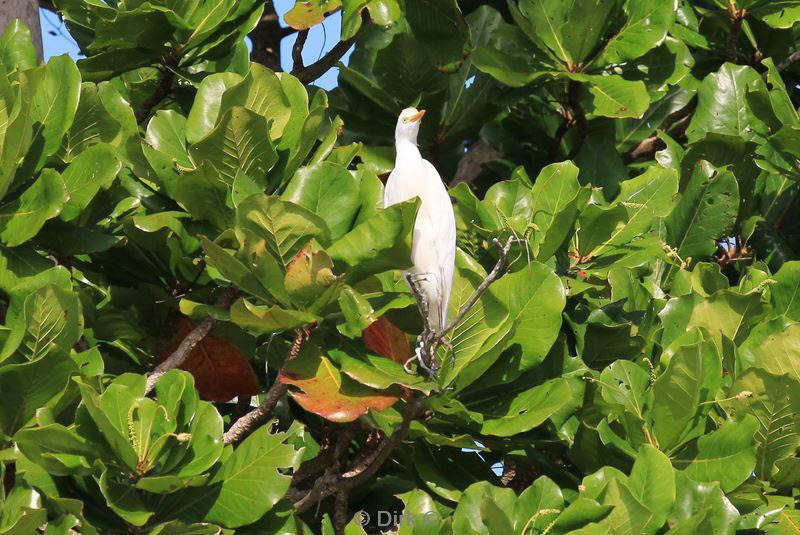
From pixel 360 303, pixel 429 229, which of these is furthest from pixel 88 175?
pixel 429 229

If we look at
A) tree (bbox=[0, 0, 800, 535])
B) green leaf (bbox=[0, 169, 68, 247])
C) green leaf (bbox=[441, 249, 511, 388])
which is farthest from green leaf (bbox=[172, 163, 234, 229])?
green leaf (bbox=[441, 249, 511, 388])

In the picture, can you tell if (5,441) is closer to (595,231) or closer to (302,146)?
(302,146)

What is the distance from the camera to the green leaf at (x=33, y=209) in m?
2.64

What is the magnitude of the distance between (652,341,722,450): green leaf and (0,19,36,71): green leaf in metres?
1.88

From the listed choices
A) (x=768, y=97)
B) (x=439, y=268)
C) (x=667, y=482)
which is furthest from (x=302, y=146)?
(x=768, y=97)

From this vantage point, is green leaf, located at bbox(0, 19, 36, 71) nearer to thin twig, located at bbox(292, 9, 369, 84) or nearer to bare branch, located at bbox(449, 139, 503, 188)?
thin twig, located at bbox(292, 9, 369, 84)

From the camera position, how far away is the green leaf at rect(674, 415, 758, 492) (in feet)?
8.93

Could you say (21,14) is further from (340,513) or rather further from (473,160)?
(473,160)

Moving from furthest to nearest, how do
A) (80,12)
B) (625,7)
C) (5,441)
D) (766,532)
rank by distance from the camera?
1. (625,7)
2. (80,12)
3. (766,532)
4. (5,441)

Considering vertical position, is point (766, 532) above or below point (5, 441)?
below

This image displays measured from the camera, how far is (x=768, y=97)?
3693mm

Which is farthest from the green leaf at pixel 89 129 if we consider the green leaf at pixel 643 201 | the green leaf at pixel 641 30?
the green leaf at pixel 641 30

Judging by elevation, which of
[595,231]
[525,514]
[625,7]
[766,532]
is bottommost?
[766,532]

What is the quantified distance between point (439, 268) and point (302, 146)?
563 mm
